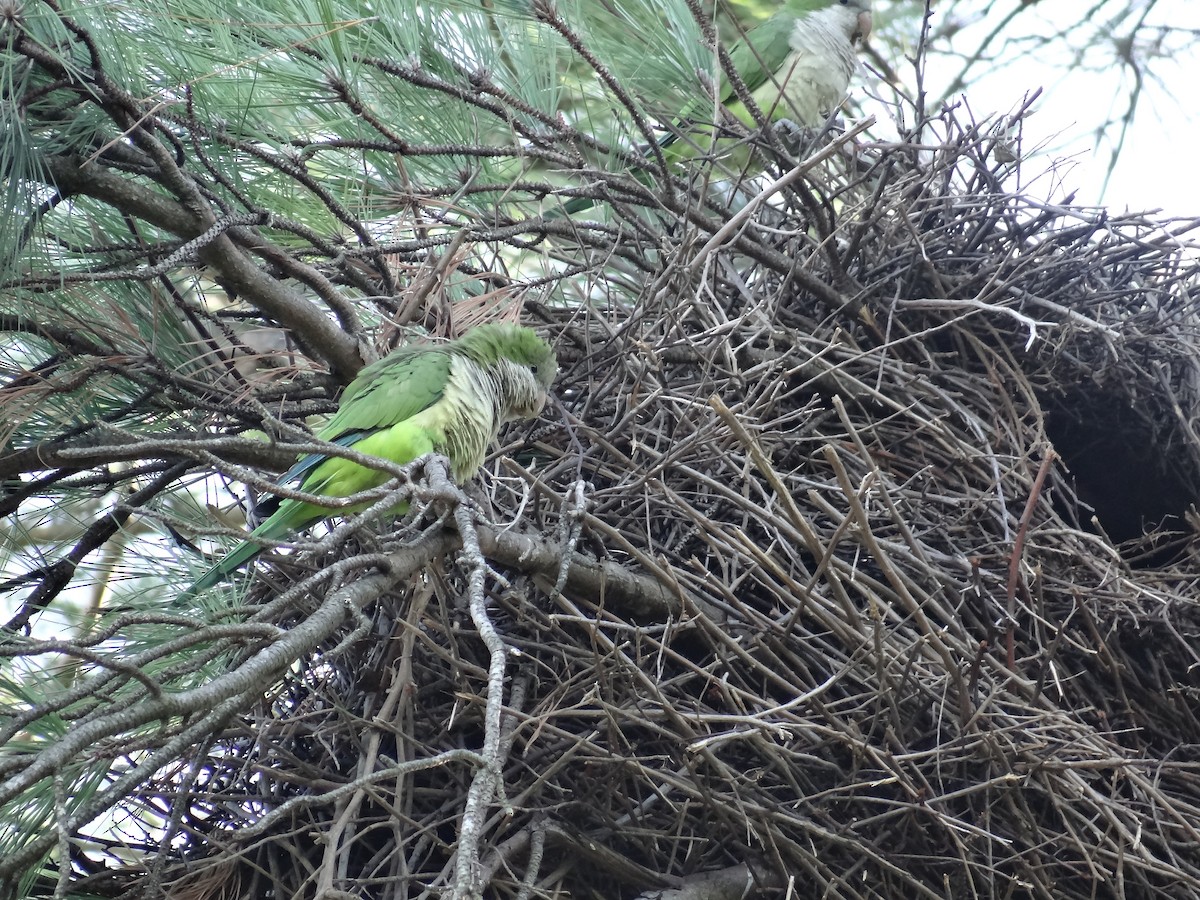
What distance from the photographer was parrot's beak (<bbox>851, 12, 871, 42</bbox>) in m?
3.24

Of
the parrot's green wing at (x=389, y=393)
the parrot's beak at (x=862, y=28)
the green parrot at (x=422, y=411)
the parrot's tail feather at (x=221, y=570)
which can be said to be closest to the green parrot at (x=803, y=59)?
the parrot's beak at (x=862, y=28)

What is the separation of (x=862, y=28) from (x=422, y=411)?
2.14 meters

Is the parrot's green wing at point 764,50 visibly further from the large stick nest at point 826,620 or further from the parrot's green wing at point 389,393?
the parrot's green wing at point 389,393

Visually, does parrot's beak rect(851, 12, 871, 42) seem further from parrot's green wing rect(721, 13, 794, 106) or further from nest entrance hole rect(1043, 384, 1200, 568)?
nest entrance hole rect(1043, 384, 1200, 568)

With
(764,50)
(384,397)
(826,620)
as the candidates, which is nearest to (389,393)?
(384,397)

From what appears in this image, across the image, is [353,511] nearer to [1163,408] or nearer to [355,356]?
[355,356]

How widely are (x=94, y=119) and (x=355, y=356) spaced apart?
22.1 inches

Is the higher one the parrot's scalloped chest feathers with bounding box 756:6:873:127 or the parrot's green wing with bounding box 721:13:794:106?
the parrot's green wing with bounding box 721:13:794:106

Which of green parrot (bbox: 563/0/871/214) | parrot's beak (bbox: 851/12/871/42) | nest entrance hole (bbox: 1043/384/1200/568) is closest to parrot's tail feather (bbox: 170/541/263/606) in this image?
green parrot (bbox: 563/0/871/214)

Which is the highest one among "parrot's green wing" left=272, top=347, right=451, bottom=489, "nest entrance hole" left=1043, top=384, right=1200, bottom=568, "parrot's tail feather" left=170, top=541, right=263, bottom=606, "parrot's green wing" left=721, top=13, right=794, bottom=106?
"parrot's green wing" left=721, top=13, right=794, bottom=106

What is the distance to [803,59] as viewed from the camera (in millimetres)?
3027

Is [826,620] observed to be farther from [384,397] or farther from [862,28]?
[862,28]

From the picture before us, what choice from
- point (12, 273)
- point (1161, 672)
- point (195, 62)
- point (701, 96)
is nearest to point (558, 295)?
point (701, 96)

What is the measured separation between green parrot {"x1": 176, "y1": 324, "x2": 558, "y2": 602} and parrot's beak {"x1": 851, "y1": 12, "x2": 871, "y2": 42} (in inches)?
72.0
